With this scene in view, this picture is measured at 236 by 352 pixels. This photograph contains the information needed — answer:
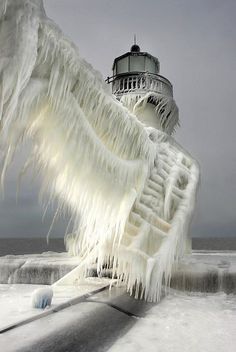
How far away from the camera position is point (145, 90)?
53.0 feet

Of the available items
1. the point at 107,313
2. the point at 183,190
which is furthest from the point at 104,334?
the point at 183,190

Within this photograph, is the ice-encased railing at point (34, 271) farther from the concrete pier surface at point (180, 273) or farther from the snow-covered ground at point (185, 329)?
the snow-covered ground at point (185, 329)

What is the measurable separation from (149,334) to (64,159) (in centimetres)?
322

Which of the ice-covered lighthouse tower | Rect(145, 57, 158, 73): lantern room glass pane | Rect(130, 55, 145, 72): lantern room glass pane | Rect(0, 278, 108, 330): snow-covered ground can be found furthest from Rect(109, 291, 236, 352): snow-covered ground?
Rect(145, 57, 158, 73): lantern room glass pane

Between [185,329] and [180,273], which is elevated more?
[180,273]

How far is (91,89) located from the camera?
6.49m

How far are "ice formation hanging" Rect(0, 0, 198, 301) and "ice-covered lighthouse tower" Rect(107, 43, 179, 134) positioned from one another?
5.74 metres

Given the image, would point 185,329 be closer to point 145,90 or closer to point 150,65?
point 145,90

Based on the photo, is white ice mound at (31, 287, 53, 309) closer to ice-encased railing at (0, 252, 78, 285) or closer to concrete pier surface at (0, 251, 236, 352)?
concrete pier surface at (0, 251, 236, 352)

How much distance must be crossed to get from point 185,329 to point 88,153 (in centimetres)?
341

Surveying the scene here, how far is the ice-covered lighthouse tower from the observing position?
15188 mm

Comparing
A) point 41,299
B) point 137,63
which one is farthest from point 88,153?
point 137,63

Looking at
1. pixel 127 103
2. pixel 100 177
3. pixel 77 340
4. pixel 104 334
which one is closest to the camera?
pixel 77 340

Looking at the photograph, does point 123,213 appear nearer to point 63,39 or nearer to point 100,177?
point 100,177
